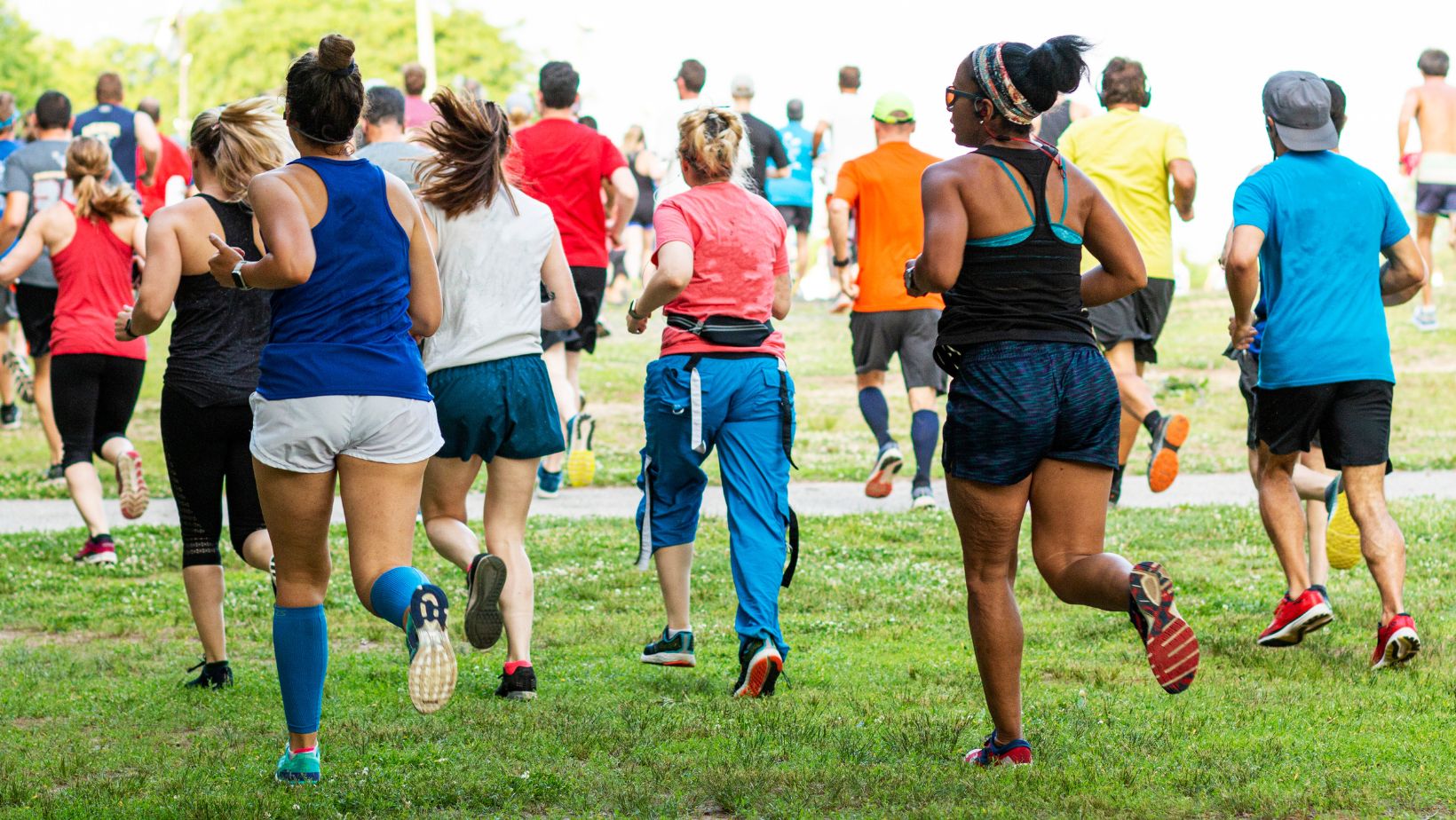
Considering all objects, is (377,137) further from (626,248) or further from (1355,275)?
(626,248)

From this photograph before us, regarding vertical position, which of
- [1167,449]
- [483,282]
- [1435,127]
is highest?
[1435,127]

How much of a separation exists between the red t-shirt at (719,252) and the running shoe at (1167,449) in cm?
394

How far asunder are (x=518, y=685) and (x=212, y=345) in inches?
Result: 64.4

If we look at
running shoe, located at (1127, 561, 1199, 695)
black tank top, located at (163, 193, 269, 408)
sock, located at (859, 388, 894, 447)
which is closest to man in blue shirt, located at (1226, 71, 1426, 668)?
running shoe, located at (1127, 561, 1199, 695)

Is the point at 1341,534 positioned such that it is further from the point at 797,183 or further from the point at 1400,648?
the point at 797,183

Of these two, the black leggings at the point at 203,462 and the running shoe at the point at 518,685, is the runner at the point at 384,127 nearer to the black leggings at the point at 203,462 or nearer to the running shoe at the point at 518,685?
the black leggings at the point at 203,462

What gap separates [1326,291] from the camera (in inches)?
248

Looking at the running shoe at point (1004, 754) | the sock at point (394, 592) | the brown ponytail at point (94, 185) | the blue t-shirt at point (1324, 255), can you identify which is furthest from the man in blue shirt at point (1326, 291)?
the brown ponytail at point (94, 185)

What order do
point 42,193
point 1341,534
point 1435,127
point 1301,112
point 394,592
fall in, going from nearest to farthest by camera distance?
point 394,592, point 1301,112, point 1341,534, point 42,193, point 1435,127

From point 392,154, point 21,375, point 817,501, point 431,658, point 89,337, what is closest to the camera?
point 431,658

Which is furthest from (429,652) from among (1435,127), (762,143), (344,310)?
(1435,127)

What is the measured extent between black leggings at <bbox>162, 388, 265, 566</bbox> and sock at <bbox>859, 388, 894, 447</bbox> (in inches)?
199

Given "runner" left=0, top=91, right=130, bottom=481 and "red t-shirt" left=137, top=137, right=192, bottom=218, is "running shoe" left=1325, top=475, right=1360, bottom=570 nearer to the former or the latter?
"runner" left=0, top=91, right=130, bottom=481

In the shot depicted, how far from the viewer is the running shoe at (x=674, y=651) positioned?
21.1ft
